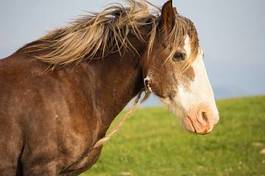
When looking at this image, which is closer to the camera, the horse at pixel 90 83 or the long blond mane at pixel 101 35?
the horse at pixel 90 83

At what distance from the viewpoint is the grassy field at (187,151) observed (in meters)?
12.6

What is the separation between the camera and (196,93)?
20.5 feet

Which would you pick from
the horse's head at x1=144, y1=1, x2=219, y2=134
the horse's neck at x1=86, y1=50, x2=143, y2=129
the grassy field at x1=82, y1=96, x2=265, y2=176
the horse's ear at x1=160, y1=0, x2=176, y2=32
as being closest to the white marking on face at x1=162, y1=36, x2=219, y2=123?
the horse's head at x1=144, y1=1, x2=219, y2=134

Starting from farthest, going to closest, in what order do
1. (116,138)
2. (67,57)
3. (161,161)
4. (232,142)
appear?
(116,138) → (232,142) → (161,161) → (67,57)

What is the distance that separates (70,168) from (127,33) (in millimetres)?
1539

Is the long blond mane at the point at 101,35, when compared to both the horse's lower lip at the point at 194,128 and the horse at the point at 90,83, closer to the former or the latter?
the horse at the point at 90,83

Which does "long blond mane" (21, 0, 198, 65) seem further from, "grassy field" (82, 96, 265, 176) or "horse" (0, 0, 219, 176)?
"grassy field" (82, 96, 265, 176)

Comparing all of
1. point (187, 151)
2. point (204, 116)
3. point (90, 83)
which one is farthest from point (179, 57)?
point (187, 151)

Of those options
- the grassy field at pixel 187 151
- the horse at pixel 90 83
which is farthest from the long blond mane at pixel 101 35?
the grassy field at pixel 187 151

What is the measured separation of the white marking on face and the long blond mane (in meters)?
0.16

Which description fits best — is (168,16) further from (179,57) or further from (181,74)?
(181,74)

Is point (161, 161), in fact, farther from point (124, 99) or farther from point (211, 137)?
point (124, 99)

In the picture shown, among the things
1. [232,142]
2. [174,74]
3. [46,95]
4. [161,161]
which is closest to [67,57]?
[46,95]

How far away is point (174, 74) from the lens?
6.31 metres
